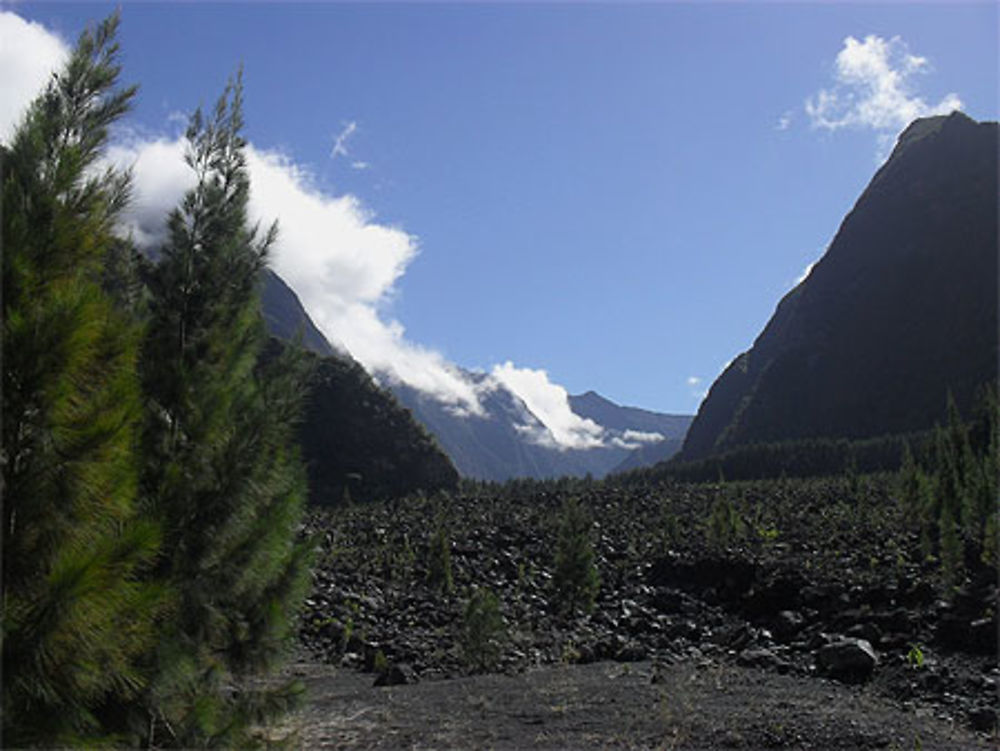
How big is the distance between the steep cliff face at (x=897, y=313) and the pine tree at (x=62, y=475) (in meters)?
141

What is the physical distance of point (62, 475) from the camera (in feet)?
13.2

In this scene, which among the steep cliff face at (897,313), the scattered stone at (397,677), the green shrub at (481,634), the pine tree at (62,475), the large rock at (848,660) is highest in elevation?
the steep cliff face at (897,313)

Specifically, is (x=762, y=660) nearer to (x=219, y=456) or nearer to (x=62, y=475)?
(x=219, y=456)

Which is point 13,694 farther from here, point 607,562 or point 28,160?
point 607,562

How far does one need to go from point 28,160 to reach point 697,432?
19819cm

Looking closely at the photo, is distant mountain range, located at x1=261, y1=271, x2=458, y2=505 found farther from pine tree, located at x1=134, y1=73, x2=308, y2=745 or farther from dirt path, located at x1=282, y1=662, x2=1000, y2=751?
pine tree, located at x1=134, y1=73, x2=308, y2=745

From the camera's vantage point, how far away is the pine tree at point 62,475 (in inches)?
142

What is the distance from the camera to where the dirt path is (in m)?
8.46

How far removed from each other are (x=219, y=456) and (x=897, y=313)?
173 metres

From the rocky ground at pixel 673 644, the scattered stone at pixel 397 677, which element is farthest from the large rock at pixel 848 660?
the scattered stone at pixel 397 677

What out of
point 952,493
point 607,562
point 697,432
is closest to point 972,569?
point 952,493

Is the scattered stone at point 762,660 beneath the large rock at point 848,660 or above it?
beneath

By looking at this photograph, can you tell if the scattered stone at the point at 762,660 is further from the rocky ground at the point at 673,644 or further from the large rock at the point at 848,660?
the large rock at the point at 848,660

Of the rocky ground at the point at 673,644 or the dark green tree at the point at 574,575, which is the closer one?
the rocky ground at the point at 673,644
